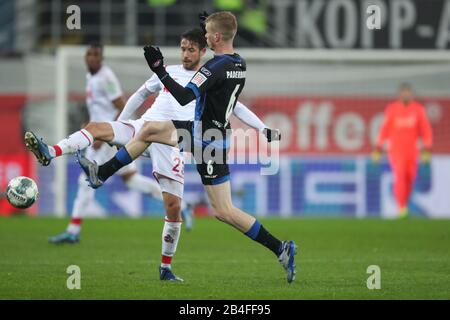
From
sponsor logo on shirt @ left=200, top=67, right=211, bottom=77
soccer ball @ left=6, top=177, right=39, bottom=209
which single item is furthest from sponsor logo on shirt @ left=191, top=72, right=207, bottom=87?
soccer ball @ left=6, top=177, right=39, bottom=209

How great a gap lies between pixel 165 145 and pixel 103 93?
3.93 metres

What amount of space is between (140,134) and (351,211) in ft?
35.9

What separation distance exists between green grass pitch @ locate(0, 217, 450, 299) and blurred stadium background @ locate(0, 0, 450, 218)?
2.04 metres

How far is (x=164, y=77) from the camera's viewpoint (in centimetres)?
827

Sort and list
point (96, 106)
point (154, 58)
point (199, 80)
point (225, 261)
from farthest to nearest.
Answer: point (96, 106)
point (225, 261)
point (199, 80)
point (154, 58)

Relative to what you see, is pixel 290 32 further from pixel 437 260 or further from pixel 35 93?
pixel 437 260

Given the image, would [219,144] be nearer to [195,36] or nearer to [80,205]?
[195,36]

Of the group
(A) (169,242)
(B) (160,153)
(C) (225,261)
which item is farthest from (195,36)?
(C) (225,261)

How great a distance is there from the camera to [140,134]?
890 centimetres

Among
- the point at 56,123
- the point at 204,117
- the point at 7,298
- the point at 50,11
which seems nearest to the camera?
the point at 7,298

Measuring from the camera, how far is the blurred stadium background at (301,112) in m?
18.8

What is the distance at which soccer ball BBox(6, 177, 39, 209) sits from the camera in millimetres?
9297

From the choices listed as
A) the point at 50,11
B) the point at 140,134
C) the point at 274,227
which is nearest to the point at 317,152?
the point at 274,227

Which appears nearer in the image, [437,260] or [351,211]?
[437,260]
